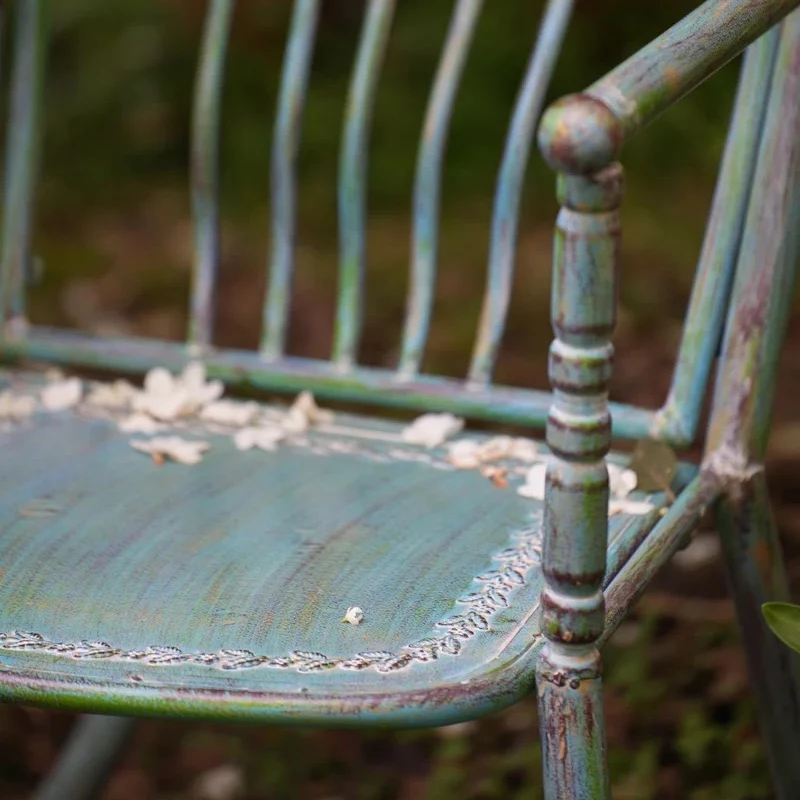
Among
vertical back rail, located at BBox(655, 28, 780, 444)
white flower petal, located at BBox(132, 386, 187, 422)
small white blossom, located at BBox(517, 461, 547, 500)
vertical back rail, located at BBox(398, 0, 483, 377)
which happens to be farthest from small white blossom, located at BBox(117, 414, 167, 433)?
vertical back rail, located at BBox(655, 28, 780, 444)

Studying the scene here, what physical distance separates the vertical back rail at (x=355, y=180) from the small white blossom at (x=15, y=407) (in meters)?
0.28

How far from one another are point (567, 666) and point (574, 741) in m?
0.05

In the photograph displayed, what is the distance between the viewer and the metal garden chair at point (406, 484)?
2.25ft

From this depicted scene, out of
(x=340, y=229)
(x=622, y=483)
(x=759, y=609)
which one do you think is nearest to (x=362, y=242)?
(x=340, y=229)

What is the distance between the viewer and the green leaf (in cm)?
79

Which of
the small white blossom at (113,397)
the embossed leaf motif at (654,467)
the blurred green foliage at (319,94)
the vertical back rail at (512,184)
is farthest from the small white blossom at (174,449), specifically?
the blurred green foliage at (319,94)

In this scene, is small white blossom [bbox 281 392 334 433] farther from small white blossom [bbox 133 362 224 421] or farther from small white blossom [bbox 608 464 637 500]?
small white blossom [bbox 608 464 637 500]

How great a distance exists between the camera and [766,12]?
0.76 metres

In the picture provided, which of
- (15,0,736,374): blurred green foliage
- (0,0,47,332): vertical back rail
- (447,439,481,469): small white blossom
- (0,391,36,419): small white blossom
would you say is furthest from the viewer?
(15,0,736,374): blurred green foliage

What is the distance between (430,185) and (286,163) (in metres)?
0.14

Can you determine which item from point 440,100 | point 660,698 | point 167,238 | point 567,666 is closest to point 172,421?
point 440,100

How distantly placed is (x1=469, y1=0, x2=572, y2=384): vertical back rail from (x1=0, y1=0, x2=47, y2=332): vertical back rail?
18.4 inches

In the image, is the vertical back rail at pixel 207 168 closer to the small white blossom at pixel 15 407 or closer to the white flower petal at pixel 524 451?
the small white blossom at pixel 15 407

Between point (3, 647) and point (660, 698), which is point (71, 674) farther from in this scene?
point (660, 698)
